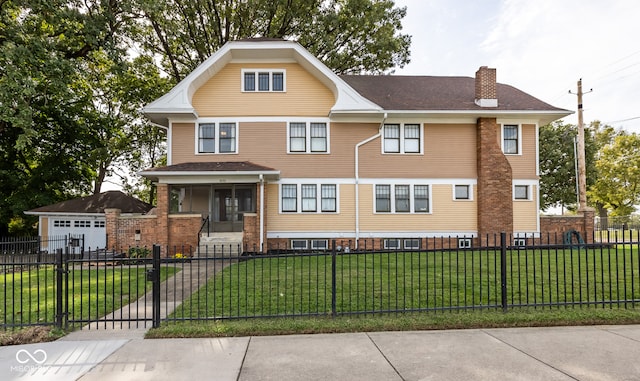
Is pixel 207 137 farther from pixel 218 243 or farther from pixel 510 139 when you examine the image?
pixel 510 139

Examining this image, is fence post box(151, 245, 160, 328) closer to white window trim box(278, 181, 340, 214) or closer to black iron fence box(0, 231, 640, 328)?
black iron fence box(0, 231, 640, 328)

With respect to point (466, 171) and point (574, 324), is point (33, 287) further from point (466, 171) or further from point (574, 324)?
point (466, 171)

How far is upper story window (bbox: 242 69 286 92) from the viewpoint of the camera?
680 inches

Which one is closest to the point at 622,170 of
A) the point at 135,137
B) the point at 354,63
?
the point at 354,63

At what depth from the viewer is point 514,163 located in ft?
57.2

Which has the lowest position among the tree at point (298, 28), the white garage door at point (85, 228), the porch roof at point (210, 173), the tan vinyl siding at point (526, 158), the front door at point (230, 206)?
the white garage door at point (85, 228)

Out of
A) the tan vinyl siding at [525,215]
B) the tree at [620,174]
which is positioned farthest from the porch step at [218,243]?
the tree at [620,174]

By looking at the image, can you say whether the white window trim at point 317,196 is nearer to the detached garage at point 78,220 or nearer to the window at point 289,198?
the window at point 289,198

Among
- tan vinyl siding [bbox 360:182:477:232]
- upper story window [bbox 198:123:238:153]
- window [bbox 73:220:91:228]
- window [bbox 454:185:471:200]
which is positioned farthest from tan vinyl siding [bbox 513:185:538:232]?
window [bbox 73:220:91:228]

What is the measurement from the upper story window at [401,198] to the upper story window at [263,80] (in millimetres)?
6867

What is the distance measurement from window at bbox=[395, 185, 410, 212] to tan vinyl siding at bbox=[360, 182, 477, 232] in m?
0.29

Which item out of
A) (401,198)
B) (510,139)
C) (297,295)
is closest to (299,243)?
(401,198)

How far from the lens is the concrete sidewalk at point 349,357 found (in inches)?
163

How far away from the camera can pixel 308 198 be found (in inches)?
672
